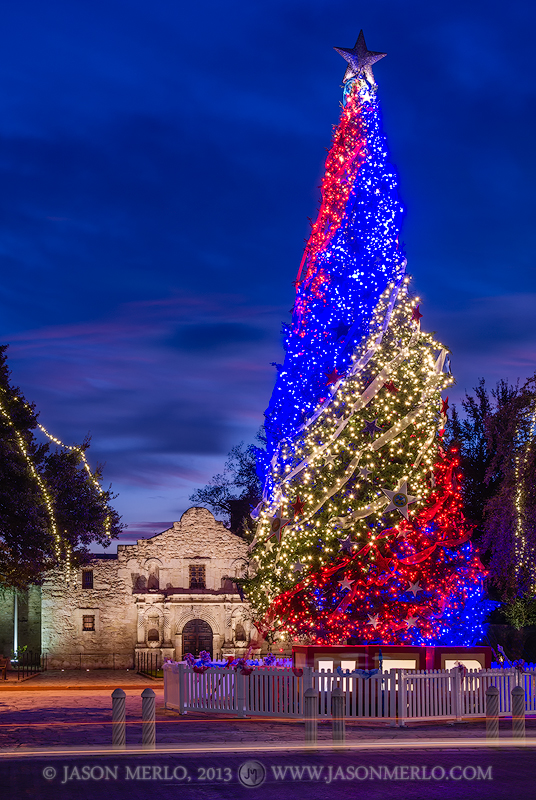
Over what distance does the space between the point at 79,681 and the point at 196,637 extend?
706cm

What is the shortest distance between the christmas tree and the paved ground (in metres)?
3.51

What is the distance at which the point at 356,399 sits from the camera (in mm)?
19766

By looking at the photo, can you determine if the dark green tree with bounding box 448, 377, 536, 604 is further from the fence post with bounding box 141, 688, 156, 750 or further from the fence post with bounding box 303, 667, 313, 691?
the fence post with bounding box 141, 688, 156, 750

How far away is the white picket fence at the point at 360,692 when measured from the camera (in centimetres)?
1659

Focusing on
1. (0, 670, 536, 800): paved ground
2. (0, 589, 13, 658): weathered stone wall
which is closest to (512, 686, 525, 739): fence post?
(0, 670, 536, 800): paved ground

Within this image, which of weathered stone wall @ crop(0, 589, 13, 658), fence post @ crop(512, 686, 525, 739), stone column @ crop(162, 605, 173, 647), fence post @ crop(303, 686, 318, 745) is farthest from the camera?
weathered stone wall @ crop(0, 589, 13, 658)

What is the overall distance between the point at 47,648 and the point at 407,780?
3150 centimetres

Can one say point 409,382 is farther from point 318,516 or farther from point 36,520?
point 36,520

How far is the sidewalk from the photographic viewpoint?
29861 mm

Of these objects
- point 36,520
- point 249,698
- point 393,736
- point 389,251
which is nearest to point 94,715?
point 249,698

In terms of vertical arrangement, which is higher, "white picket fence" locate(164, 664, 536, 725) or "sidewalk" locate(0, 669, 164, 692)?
"white picket fence" locate(164, 664, 536, 725)

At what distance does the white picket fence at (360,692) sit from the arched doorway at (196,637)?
21.1m

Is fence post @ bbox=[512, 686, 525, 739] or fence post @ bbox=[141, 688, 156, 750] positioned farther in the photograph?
fence post @ bbox=[512, 686, 525, 739]

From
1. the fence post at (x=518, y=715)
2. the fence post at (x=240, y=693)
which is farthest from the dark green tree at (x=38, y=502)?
the fence post at (x=518, y=715)
